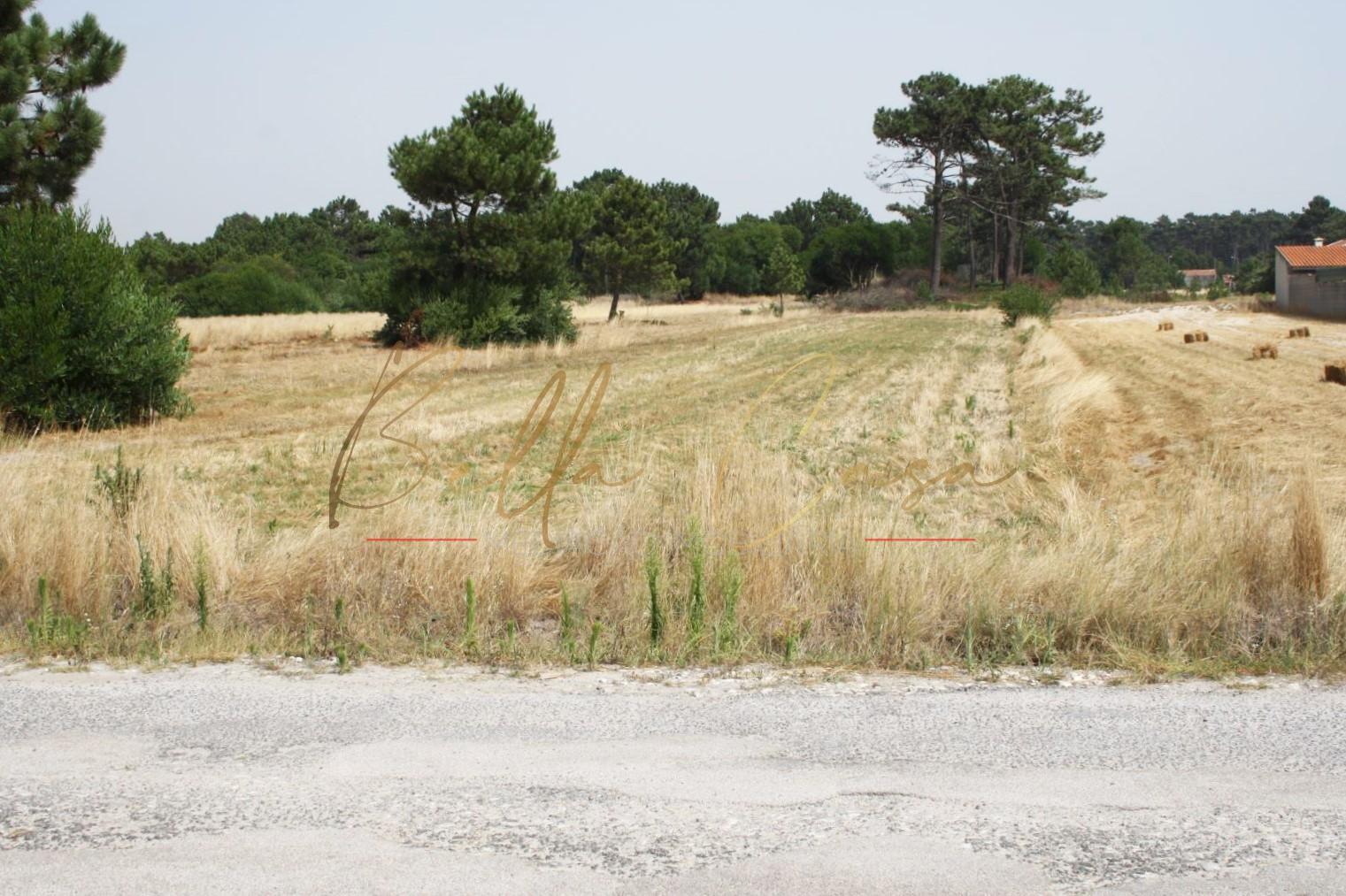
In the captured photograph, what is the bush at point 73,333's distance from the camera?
16.6m

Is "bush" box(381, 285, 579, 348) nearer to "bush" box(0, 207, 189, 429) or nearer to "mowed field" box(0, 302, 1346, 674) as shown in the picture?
"bush" box(0, 207, 189, 429)

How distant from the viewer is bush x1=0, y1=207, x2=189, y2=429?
1659cm

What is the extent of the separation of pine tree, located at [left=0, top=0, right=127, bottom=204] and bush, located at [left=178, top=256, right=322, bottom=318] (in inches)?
1497

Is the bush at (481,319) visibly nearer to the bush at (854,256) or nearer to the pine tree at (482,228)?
the pine tree at (482,228)

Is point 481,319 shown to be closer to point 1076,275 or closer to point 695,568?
point 695,568

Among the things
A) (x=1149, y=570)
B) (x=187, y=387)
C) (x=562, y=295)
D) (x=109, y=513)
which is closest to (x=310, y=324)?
(x=562, y=295)

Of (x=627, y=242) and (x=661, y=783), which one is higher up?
(x=627, y=242)

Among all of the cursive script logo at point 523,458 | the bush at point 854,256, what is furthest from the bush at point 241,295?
the cursive script logo at point 523,458

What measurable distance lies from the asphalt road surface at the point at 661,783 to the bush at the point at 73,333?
1279 cm

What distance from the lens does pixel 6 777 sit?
14.2 ft

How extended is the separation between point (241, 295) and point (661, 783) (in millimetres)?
60087

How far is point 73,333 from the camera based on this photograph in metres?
17.4

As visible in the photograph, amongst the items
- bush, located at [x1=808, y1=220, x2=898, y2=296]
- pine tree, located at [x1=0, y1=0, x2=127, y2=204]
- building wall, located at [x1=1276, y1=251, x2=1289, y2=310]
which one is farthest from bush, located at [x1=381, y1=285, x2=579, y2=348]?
bush, located at [x1=808, y1=220, x2=898, y2=296]

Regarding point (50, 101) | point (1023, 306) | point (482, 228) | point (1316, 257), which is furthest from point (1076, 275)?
point (50, 101)
